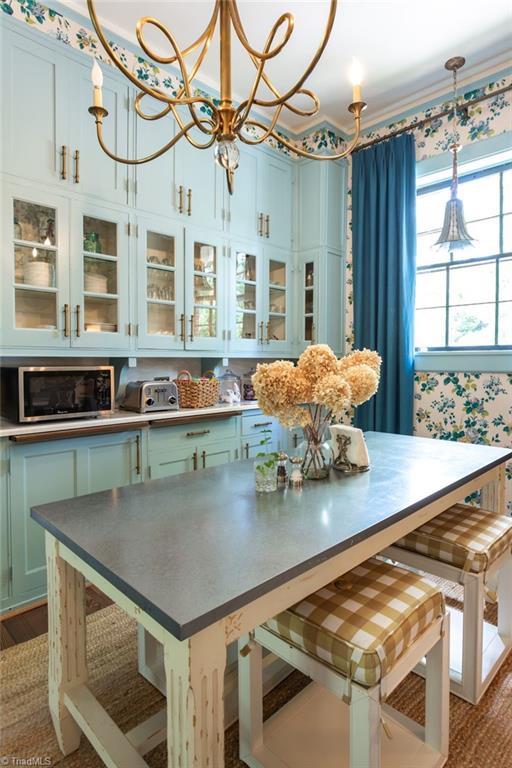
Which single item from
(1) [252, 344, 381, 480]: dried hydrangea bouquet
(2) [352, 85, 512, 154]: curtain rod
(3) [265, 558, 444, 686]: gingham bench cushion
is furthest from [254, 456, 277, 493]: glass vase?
(2) [352, 85, 512, 154]: curtain rod

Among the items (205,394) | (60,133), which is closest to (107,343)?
(205,394)

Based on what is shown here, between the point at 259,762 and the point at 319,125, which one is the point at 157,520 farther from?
the point at 319,125

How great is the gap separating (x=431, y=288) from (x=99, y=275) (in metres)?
2.40

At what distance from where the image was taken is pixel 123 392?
2.86 meters

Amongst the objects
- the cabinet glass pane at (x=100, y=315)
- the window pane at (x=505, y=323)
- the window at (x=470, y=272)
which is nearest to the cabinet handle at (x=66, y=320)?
the cabinet glass pane at (x=100, y=315)

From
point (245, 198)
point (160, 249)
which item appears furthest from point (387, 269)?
point (160, 249)

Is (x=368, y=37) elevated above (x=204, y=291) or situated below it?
above

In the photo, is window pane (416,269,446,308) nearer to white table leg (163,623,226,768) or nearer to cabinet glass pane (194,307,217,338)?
cabinet glass pane (194,307,217,338)

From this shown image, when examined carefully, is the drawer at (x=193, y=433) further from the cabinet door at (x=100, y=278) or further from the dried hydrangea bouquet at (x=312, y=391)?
the dried hydrangea bouquet at (x=312, y=391)

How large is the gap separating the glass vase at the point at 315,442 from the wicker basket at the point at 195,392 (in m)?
1.43

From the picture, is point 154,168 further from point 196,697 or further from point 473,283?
point 196,697

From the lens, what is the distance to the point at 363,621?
1.06 meters

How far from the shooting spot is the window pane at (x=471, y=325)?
9.98 feet

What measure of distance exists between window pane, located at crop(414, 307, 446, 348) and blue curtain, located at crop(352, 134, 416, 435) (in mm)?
219
